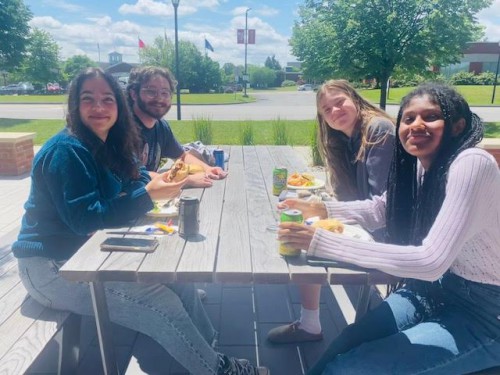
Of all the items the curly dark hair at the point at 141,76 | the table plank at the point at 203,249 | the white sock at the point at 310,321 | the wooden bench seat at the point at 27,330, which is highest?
the curly dark hair at the point at 141,76

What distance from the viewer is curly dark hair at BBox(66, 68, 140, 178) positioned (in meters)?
2.18

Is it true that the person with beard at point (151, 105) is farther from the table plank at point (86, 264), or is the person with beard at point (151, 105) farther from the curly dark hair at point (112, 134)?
the table plank at point (86, 264)

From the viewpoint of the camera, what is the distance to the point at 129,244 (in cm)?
184

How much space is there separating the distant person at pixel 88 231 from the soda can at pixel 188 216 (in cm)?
27

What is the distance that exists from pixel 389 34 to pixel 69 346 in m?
11.2

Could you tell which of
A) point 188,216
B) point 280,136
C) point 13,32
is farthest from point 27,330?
point 13,32

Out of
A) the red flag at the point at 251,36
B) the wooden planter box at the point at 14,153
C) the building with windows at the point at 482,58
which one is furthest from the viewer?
the building with windows at the point at 482,58

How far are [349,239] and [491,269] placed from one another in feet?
1.79

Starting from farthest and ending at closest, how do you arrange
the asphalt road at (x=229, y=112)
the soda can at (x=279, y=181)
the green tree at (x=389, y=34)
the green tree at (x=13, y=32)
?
the asphalt road at (x=229, y=112)
the green tree at (x=13, y=32)
the green tree at (x=389, y=34)
the soda can at (x=279, y=181)

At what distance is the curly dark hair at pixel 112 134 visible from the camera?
7.16 feet

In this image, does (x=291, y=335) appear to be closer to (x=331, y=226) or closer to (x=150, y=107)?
(x=331, y=226)

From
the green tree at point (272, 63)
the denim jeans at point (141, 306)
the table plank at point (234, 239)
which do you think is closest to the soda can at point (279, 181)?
the table plank at point (234, 239)

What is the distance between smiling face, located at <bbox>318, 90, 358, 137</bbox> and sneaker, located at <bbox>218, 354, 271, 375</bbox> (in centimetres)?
161

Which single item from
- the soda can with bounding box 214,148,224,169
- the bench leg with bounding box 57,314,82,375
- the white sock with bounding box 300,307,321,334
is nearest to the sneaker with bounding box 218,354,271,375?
the white sock with bounding box 300,307,321,334
